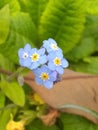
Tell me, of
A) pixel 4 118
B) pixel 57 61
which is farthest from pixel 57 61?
pixel 4 118

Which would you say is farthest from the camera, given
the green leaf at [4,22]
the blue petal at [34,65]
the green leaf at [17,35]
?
the green leaf at [17,35]

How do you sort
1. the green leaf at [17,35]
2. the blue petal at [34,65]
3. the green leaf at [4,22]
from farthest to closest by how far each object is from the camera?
the green leaf at [17,35] < the green leaf at [4,22] < the blue petal at [34,65]

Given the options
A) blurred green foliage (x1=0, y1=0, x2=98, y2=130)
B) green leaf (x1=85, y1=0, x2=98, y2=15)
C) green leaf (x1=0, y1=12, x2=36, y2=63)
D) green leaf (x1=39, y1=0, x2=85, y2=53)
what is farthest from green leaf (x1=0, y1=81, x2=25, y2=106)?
green leaf (x1=85, y1=0, x2=98, y2=15)

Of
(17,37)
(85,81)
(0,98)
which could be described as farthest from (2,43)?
(85,81)

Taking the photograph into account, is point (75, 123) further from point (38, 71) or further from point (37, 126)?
point (38, 71)

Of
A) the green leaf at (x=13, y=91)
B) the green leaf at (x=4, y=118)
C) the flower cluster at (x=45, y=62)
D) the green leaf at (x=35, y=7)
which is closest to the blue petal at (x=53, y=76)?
the flower cluster at (x=45, y=62)

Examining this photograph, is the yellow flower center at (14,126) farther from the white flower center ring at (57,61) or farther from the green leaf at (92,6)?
the green leaf at (92,6)

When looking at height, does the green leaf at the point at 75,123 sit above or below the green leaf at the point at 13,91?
below
